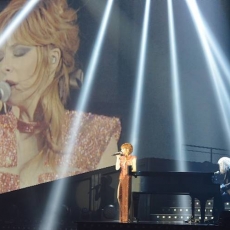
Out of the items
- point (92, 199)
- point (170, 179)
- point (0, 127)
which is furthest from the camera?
point (92, 199)

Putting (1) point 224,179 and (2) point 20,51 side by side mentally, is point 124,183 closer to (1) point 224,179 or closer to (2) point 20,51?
(1) point 224,179

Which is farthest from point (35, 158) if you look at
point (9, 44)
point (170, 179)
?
point (170, 179)

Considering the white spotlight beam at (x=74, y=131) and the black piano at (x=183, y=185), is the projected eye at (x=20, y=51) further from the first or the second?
the black piano at (x=183, y=185)

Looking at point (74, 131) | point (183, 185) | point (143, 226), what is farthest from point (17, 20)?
point (143, 226)

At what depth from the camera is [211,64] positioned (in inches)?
425

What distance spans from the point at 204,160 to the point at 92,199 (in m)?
2.15

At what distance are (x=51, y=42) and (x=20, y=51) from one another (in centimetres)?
56

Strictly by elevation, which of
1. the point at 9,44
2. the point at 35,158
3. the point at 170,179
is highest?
the point at 9,44

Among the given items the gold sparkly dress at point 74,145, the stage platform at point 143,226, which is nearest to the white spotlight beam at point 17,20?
the gold sparkly dress at point 74,145

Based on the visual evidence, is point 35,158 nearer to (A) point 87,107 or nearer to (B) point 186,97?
(A) point 87,107

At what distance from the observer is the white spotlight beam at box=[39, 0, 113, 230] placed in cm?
1014

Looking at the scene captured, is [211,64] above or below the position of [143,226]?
above

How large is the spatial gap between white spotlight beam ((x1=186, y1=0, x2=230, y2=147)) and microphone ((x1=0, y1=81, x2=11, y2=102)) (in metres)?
3.61

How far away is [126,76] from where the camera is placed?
10.8 meters
